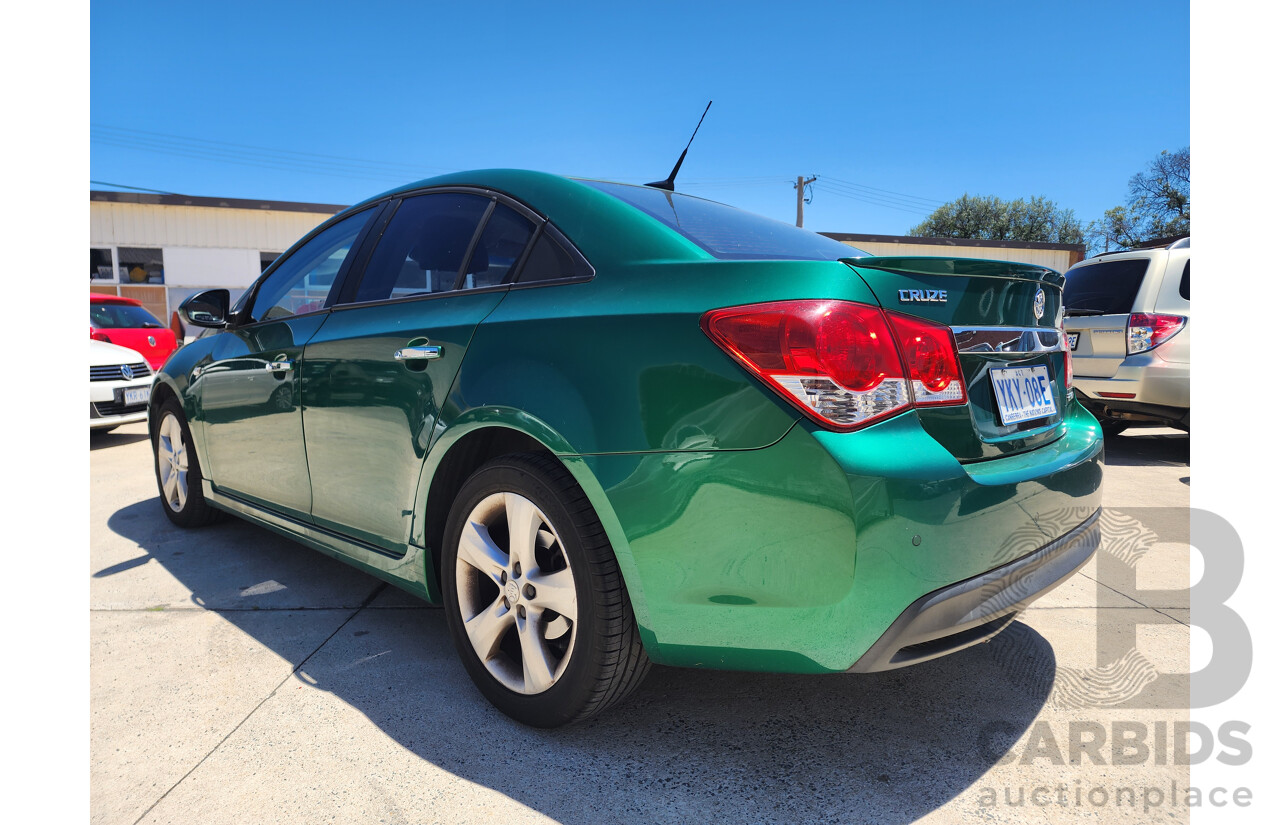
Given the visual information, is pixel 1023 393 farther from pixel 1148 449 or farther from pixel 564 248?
pixel 1148 449

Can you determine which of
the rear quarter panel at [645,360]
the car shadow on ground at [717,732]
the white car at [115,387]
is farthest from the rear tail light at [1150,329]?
the white car at [115,387]

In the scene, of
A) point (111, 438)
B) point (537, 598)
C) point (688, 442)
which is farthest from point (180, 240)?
point (688, 442)

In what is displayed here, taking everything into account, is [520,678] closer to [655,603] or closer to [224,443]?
[655,603]

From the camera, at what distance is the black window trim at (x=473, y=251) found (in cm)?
203

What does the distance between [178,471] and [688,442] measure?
3.52 meters

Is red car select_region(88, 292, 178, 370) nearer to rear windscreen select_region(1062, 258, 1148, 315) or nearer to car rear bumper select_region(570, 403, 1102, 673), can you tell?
car rear bumper select_region(570, 403, 1102, 673)

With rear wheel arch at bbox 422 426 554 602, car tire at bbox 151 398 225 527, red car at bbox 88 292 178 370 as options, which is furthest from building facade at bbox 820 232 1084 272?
rear wheel arch at bbox 422 426 554 602

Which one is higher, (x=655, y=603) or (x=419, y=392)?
(x=419, y=392)

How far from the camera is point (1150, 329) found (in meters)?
5.68

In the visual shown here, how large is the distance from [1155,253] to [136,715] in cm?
699

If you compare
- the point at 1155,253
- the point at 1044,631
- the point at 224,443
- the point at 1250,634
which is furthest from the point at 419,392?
the point at 1155,253

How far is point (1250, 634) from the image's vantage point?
2.73 meters

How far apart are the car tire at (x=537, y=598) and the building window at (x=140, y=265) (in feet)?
73.5
